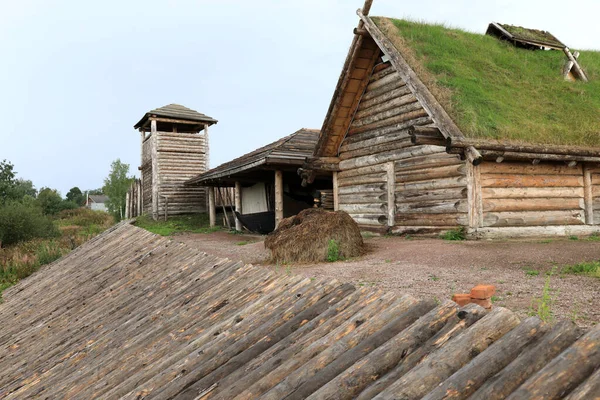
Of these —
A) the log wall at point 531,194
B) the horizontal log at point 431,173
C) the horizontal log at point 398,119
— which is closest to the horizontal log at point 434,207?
the log wall at point 531,194

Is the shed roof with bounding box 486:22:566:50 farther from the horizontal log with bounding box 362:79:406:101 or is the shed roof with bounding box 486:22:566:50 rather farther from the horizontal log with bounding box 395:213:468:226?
the horizontal log with bounding box 395:213:468:226

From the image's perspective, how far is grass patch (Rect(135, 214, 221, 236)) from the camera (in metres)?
20.9

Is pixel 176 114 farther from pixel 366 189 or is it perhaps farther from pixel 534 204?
pixel 534 204

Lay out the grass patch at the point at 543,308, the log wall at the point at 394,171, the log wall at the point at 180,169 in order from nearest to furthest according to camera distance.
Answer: the grass patch at the point at 543,308 → the log wall at the point at 394,171 → the log wall at the point at 180,169

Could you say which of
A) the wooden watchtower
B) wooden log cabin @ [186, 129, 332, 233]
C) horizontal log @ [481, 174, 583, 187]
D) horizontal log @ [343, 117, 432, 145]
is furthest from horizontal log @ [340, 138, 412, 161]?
the wooden watchtower

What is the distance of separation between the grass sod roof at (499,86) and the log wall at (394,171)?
0.85 m

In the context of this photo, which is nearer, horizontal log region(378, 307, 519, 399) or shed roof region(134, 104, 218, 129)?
horizontal log region(378, 307, 519, 399)

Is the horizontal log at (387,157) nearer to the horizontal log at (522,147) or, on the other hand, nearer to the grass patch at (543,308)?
the horizontal log at (522,147)

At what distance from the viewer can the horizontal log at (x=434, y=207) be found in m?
10.1

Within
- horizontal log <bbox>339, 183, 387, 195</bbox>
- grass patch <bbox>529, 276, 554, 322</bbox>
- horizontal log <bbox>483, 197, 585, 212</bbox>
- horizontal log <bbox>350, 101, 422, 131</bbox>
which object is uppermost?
horizontal log <bbox>350, 101, 422, 131</bbox>

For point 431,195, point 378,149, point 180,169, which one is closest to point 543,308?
point 431,195

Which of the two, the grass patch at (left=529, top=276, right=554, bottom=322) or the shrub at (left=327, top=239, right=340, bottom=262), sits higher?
the shrub at (left=327, top=239, right=340, bottom=262)

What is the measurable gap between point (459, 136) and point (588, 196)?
4.63 meters

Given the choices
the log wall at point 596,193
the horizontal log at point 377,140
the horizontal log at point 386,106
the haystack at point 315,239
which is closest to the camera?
the haystack at point 315,239
